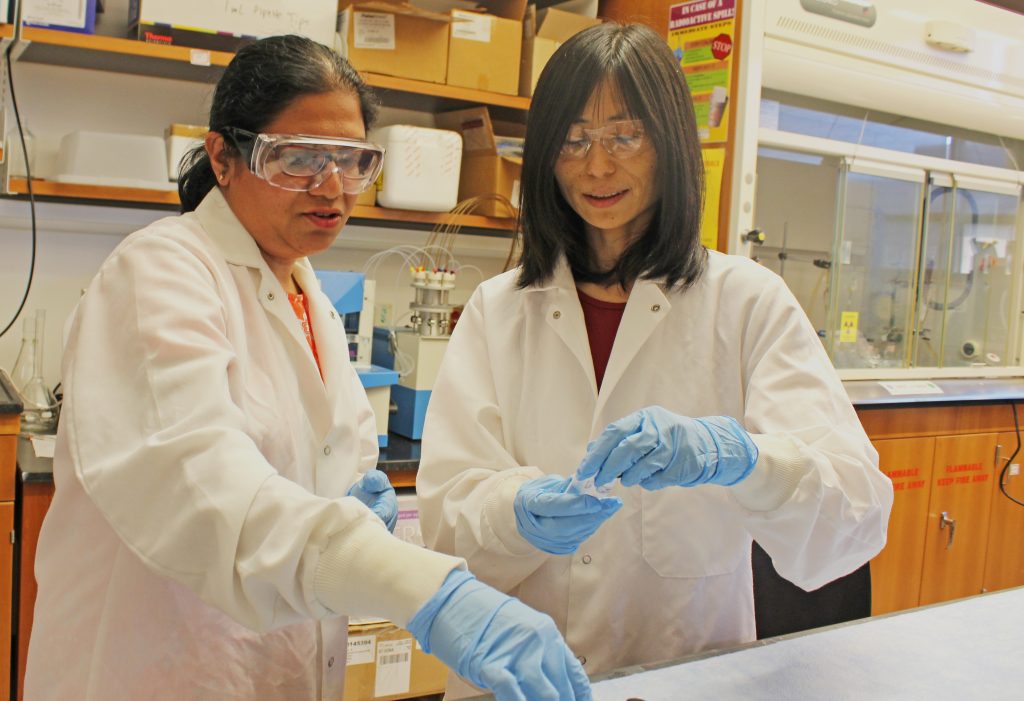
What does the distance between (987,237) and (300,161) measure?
3.58m

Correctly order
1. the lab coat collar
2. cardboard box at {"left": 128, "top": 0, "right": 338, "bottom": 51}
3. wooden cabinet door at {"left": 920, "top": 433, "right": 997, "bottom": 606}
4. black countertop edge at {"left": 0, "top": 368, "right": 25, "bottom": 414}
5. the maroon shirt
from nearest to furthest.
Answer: the lab coat collar, the maroon shirt, black countertop edge at {"left": 0, "top": 368, "right": 25, "bottom": 414}, cardboard box at {"left": 128, "top": 0, "right": 338, "bottom": 51}, wooden cabinet door at {"left": 920, "top": 433, "right": 997, "bottom": 606}

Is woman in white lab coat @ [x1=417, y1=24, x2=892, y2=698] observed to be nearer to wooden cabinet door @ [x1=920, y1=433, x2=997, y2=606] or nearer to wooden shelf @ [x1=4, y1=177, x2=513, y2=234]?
wooden shelf @ [x1=4, y1=177, x2=513, y2=234]

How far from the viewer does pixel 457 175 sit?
289 centimetres

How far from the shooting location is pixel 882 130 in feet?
12.8

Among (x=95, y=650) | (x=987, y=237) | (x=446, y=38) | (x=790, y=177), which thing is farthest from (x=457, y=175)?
(x=987, y=237)

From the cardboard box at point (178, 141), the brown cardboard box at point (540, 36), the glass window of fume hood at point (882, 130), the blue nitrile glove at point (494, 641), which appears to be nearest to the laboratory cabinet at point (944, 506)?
the glass window of fume hood at point (882, 130)

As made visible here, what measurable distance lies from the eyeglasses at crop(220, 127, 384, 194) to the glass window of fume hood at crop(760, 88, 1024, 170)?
2.25 m

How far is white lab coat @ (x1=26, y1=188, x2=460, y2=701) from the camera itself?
935mm

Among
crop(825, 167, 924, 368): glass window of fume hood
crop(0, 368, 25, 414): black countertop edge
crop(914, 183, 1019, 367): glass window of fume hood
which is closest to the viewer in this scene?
crop(0, 368, 25, 414): black countertop edge

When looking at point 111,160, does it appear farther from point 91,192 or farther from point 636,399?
point 636,399

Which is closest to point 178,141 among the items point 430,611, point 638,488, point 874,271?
point 638,488

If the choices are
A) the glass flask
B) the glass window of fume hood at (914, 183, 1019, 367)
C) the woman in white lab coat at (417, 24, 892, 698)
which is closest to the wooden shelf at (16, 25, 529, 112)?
the glass flask

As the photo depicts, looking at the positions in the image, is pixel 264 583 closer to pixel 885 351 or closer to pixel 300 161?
pixel 300 161

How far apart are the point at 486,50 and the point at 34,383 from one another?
5.44 feet
